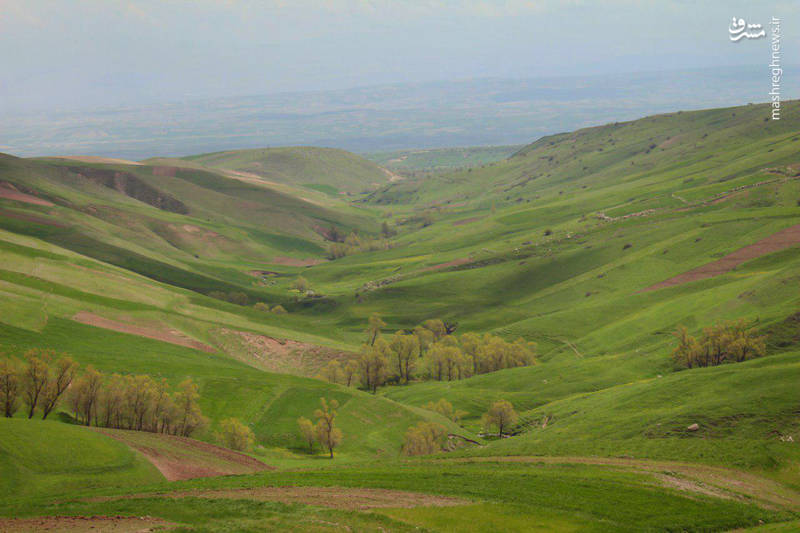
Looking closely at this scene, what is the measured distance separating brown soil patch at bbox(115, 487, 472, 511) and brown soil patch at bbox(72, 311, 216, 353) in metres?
89.1

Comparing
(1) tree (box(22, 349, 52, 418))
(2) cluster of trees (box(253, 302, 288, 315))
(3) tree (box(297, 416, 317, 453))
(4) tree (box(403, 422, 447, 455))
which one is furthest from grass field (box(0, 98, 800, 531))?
(2) cluster of trees (box(253, 302, 288, 315))

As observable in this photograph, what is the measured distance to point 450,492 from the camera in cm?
4491

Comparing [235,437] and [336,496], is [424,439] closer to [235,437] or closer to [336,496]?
[235,437]

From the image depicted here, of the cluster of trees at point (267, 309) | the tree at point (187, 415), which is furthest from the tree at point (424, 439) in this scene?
the cluster of trees at point (267, 309)

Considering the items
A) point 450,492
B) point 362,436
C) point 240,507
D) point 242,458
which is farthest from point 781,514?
point 362,436

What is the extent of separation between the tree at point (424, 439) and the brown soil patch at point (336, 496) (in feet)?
117

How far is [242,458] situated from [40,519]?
33768 mm

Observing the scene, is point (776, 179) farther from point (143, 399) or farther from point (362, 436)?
point (143, 399)

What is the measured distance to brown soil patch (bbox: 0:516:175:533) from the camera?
3347 cm

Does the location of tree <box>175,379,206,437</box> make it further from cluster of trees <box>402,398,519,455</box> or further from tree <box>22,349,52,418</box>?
cluster of trees <box>402,398,519,455</box>

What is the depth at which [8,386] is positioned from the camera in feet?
225

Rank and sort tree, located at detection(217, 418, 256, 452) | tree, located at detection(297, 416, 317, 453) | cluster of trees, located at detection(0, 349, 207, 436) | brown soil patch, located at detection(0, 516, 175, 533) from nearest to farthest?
1. brown soil patch, located at detection(0, 516, 175, 533)
2. cluster of trees, located at detection(0, 349, 207, 436)
3. tree, located at detection(217, 418, 256, 452)
4. tree, located at detection(297, 416, 317, 453)

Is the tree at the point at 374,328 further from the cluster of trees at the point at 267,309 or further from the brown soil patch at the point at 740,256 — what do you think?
the brown soil patch at the point at 740,256

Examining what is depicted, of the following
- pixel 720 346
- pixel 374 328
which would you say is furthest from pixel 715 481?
pixel 374 328
